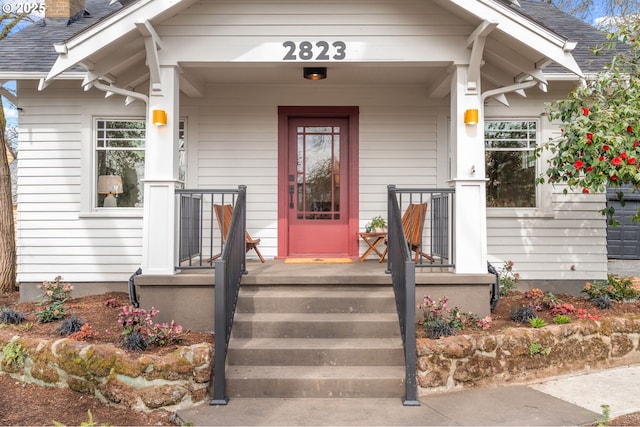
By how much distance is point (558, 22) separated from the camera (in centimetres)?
753

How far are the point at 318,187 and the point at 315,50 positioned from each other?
2160 millimetres

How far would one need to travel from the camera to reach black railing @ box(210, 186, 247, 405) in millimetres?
3566

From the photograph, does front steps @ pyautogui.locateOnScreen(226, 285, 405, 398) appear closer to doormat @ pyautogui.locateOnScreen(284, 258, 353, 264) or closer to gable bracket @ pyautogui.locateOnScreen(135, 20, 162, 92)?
doormat @ pyautogui.locateOnScreen(284, 258, 353, 264)

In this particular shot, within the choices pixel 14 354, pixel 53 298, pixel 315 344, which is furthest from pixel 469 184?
pixel 53 298

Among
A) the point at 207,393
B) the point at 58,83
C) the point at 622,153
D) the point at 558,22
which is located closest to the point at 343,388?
the point at 207,393

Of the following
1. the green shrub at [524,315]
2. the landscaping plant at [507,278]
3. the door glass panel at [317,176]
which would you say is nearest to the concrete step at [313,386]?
the green shrub at [524,315]

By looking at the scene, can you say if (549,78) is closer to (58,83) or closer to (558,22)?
(558,22)

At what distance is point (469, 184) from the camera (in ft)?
15.5

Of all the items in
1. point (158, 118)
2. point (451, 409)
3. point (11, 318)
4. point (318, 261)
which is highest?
point (158, 118)

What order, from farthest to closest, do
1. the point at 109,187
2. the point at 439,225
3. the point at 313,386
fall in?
the point at 109,187 < the point at 439,225 < the point at 313,386

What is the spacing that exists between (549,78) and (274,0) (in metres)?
3.45

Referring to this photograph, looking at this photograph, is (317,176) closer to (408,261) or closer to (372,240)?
(372,240)

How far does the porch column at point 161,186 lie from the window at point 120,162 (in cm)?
185

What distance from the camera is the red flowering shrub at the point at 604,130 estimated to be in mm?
4578
